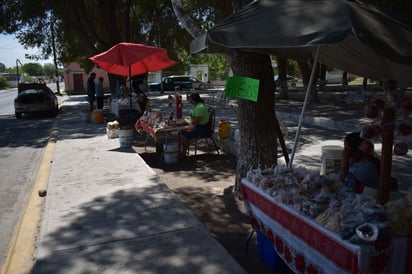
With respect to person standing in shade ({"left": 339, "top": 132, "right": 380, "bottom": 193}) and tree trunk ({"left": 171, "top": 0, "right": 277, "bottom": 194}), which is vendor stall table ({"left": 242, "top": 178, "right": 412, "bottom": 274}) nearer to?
person standing in shade ({"left": 339, "top": 132, "right": 380, "bottom": 193})

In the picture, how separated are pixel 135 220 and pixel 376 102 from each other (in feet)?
9.31

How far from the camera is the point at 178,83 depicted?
3950 cm

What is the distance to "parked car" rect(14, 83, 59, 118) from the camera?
18062 mm

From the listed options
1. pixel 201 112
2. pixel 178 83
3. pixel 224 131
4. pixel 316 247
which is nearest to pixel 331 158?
pixel 316 247

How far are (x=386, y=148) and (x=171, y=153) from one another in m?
5.54

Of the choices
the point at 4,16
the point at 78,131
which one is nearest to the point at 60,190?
the point at 78,131

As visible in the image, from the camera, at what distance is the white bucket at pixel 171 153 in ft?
26.1

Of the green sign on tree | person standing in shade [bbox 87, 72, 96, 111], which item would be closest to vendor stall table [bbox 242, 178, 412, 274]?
the green sign on tree

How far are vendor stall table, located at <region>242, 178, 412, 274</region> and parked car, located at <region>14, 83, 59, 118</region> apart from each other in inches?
657

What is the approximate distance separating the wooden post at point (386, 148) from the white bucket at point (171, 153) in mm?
5408

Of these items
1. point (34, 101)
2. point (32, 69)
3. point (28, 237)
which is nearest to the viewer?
point (28, 237)

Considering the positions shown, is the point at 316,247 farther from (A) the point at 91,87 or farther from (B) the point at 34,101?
(B) the point at 34,101

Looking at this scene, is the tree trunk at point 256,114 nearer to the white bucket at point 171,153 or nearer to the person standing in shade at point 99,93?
the white bucket at point 171,153

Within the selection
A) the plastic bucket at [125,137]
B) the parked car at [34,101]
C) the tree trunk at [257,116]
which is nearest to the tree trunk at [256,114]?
the tree trunk at [257,116]
